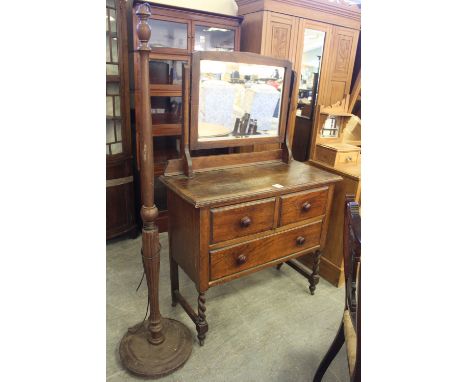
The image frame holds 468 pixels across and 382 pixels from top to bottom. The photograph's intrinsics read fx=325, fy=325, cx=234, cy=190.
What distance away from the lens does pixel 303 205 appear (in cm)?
183

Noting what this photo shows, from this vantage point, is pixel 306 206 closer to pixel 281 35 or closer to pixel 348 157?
pixel 348 157

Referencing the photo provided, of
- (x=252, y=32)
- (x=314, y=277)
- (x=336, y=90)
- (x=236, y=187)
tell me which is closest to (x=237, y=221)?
(x=236, y=187)

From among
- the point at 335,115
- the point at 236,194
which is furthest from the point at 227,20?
the point at 236,194

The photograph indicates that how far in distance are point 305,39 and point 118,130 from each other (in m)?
1.57

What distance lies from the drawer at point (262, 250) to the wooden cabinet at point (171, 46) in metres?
1.17

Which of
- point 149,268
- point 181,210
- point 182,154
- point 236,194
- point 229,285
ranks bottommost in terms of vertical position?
point 229,285

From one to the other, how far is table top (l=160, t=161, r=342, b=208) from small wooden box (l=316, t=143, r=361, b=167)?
0.29 m

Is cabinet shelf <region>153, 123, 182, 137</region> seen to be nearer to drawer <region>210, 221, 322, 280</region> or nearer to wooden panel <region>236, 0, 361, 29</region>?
wooden panel <region>236, 0, 361, 29</region>

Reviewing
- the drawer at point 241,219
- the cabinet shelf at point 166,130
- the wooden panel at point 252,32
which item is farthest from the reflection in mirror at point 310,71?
the drawer at point 241,219

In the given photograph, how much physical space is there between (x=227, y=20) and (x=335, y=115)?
1.09m

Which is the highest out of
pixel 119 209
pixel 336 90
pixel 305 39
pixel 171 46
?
pixel 305 39

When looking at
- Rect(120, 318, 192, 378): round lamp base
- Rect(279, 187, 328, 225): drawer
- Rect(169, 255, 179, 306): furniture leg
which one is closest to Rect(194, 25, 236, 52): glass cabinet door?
Rect(279, 187, 328, 225): drawer
